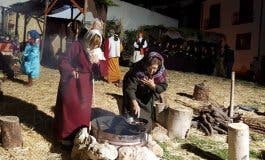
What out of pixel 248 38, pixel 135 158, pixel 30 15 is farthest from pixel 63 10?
pixel 248 38

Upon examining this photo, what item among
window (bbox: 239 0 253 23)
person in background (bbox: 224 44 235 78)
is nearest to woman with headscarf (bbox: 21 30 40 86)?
person in background (bbox: 224 44 235 78)

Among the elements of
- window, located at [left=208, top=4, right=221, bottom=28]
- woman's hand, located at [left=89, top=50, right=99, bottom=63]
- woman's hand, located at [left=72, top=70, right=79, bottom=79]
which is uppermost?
window, located at [left=208, top=4, right=221, bottom=28]

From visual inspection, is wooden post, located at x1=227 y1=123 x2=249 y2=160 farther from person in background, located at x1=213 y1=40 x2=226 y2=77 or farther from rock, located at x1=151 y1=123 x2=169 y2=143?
person in background, located at x1=213 y1=40 x2=226 y2=77

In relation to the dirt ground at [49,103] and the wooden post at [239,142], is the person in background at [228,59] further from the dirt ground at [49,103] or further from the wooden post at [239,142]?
the wooden post at [239,142]

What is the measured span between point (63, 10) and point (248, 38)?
1813 centimetres

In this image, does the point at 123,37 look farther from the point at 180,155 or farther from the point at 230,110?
the point at 180,155

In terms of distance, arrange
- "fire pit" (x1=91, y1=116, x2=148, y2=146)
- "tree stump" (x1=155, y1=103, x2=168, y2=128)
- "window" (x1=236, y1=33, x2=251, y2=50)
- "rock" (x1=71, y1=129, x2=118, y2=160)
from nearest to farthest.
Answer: "rock" (x1=71, y1=129, x2=118, y2=160)
"fire pit" (x1=91, y1=116, x2=148, y2=146)
"tree stump" (x1=155, y1=103, x2=168, y2=128)
"window" (x1=236, y1=33, x2=251, y2=50)

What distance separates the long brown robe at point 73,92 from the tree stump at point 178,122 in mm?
2455

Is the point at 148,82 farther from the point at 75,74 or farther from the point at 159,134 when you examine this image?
the point at 159,134

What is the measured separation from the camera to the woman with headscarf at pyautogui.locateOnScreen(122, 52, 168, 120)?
295 inches

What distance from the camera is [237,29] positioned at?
35.0 m

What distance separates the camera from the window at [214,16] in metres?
37.6

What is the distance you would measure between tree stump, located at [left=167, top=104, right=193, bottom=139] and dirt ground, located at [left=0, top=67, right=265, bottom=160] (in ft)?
0.82

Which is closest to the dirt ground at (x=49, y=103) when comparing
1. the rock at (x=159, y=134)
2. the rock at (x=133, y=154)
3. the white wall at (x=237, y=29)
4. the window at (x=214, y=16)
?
the rock at (x=159, y=134)
